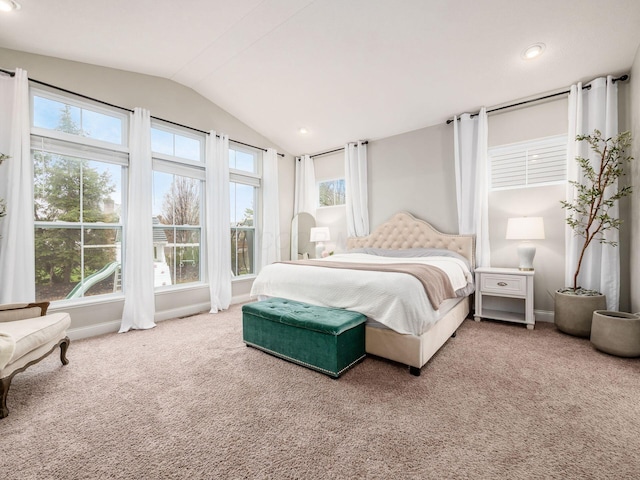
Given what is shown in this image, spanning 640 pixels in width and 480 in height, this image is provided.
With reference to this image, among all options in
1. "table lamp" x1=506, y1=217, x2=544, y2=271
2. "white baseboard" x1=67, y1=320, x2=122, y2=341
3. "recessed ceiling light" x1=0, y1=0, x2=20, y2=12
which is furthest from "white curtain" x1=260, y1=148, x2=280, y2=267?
"table lamp" x1=506, y1=217, x2=544, y2=271

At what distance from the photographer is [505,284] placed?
11.2 feet

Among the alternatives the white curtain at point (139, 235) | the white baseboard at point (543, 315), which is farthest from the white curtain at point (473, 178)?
the white curtain at point (139, 235)

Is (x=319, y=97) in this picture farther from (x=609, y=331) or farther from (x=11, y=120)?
(x=609, y=331)

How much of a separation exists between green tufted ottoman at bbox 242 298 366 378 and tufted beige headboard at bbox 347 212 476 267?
7.63 feet

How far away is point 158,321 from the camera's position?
3.79m

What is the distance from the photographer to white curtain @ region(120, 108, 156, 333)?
3.44 m

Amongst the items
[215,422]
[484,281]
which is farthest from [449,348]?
[215,422]

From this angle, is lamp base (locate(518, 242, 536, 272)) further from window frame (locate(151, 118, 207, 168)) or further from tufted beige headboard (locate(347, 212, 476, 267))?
window frame (locate(151, 118, 207, 168))

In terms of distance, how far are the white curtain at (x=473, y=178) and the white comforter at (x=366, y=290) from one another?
0.93 m

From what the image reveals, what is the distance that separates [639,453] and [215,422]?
2.22m

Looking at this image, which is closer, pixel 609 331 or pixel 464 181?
pixel 609 331

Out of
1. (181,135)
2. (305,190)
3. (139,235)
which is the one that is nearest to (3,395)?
(139,235)

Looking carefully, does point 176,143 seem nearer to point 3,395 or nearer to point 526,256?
point 3,395

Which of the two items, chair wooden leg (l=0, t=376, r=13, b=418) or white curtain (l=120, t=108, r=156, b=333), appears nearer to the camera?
chair wooden leg (l=0, t=376, r=13, b=418)
